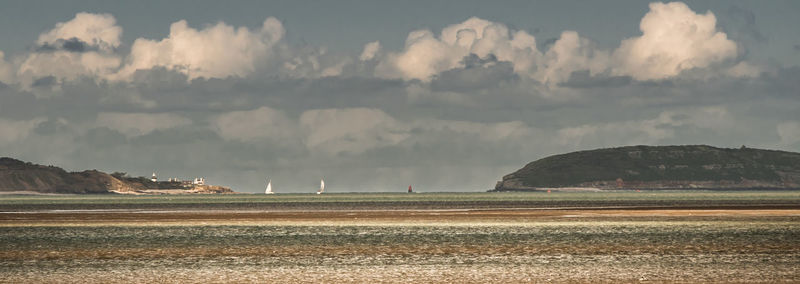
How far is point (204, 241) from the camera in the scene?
227ft

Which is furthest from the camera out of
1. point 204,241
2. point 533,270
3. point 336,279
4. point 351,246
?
point 204,241

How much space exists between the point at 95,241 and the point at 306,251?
1801 cm

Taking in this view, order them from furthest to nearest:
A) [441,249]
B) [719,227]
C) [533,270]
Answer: [719,227]
[441,249]
[533,270]

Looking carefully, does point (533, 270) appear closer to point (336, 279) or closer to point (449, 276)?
point (449, 276)

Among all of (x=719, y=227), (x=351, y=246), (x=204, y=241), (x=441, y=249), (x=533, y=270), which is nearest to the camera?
(x=533, y=270)

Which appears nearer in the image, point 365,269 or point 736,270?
point 736,270

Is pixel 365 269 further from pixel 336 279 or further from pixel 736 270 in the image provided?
pixel 736 270

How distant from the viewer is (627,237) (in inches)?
2731

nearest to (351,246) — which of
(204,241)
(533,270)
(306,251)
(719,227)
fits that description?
(306,251)

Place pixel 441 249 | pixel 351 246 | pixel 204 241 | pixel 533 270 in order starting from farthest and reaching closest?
pixel 204 241, pixel 351 246, pixel 441 249, pixel 533 270

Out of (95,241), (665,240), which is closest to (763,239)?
(665,240)

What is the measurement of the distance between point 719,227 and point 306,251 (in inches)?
1383

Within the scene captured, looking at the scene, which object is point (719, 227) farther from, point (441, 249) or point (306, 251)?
point (306, 251)

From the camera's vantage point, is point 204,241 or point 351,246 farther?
point 204,241
